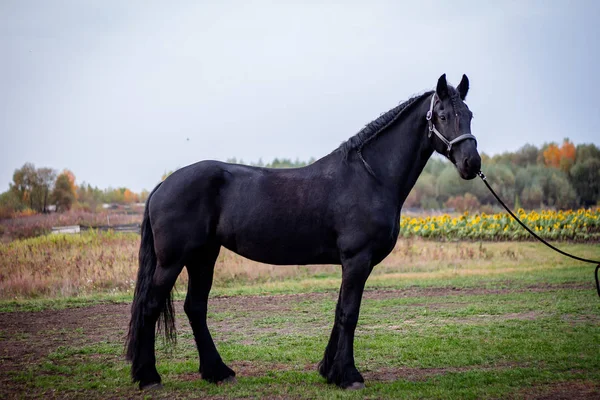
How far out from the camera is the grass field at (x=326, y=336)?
5430 millimetres

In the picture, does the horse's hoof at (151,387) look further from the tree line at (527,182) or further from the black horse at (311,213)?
the tree line at (527,182)

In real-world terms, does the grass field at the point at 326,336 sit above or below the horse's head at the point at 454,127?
below

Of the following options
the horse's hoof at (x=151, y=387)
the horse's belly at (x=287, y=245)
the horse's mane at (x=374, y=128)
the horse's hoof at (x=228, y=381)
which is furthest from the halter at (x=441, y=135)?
the horse's hoof at (x=151, y=387)

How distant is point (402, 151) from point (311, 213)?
3.84 ft

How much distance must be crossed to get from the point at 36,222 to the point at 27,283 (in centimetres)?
485

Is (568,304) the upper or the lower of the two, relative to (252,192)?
lower

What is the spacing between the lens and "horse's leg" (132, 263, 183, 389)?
18.1 feet

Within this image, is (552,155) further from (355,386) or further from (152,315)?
(152,315)

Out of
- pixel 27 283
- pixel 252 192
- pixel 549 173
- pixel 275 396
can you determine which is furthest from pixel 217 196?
pixel 549 173

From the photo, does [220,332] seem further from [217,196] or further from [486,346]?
[486,346]

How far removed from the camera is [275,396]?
202 inches

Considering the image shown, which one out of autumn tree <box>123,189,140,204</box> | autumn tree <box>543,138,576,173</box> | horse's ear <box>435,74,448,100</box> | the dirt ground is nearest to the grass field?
the dirt ground

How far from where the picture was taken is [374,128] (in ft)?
19.1

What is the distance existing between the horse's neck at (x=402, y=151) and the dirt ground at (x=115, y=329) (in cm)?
209
